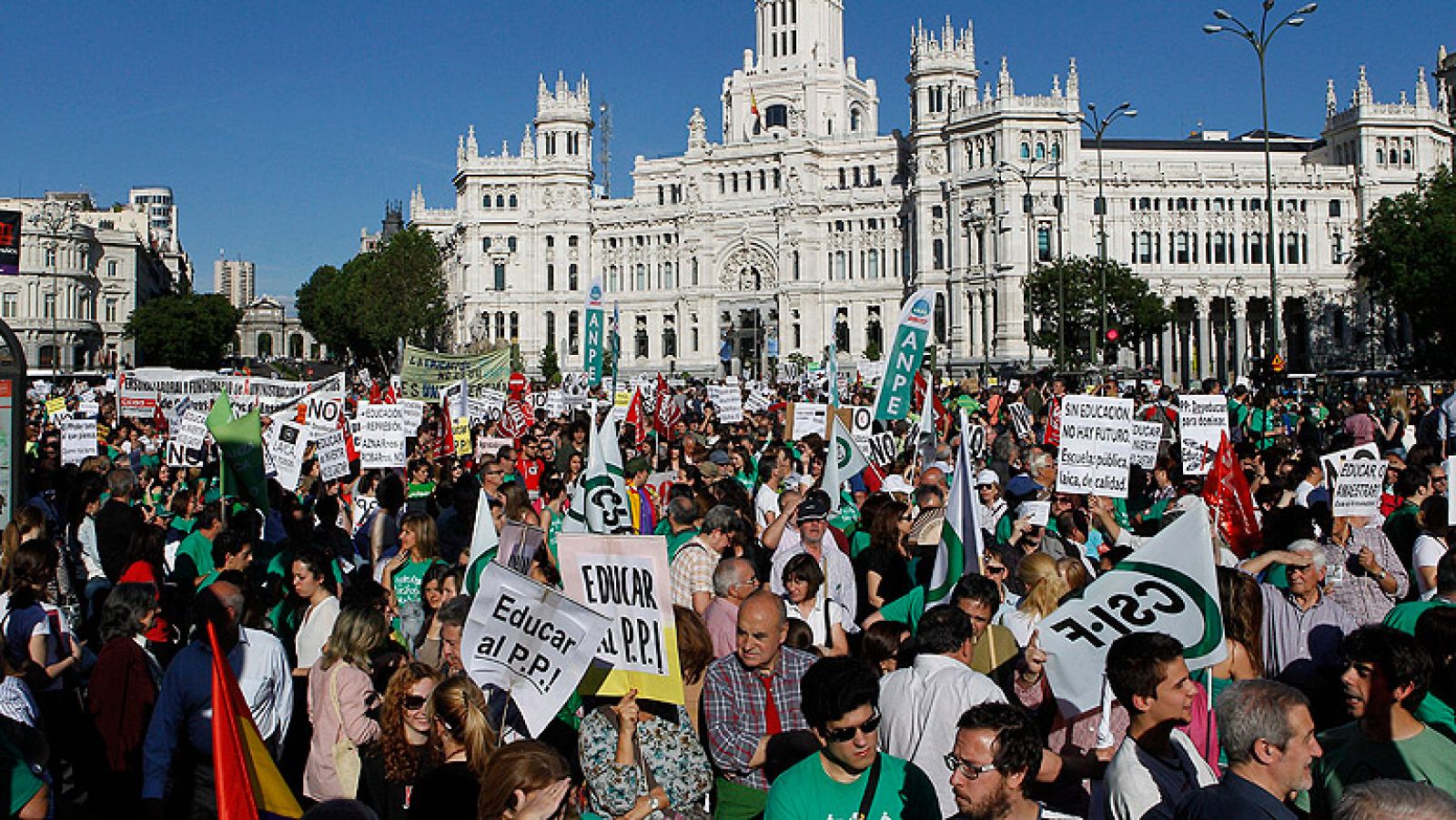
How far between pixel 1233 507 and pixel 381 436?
8866mm

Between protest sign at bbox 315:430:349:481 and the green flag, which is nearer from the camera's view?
the green flag

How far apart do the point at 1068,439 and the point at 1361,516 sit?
2.35 meters

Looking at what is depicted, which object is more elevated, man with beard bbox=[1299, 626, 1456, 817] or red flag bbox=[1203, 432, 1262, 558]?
red flag bbox=[1203, 432, 1262, 558]

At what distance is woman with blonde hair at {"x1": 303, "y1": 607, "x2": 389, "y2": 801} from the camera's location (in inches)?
252

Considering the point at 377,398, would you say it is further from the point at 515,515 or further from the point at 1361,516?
the point at 1361,516

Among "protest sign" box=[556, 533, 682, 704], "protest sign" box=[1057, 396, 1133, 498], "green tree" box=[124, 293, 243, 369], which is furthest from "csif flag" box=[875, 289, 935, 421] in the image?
"green tree" box=[124, 293, 243, 369]

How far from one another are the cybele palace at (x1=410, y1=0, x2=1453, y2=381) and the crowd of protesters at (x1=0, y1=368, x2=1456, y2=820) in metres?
63.5

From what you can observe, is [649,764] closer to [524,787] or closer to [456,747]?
[456,747]

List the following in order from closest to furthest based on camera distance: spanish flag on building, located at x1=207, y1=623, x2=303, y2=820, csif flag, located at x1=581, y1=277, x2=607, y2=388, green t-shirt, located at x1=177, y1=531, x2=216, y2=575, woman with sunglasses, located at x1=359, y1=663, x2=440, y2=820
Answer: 1. spanish flag on building, located at x1=207, y1=623, x2=303, y2=820
2. woman with sunglasses, located at x1=359, y1=663, x2=440, y2=820
3. green t-shirt, located at x1=177, y1=531, x2=216, y2=575
4. csif flag, located at x1=581, y1=277, x2=607, y2=388

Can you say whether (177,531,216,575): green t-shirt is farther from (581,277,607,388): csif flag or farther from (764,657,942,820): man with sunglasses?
(581,277,607,388): csif flag

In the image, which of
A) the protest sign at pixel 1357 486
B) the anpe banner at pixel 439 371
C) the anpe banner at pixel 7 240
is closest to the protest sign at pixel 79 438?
the anpe banner at pixel 7 240

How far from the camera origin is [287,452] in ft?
45.6

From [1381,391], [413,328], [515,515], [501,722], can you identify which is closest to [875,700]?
[501,722]

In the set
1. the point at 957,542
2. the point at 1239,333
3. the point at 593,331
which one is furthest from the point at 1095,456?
the point at 1239,333
